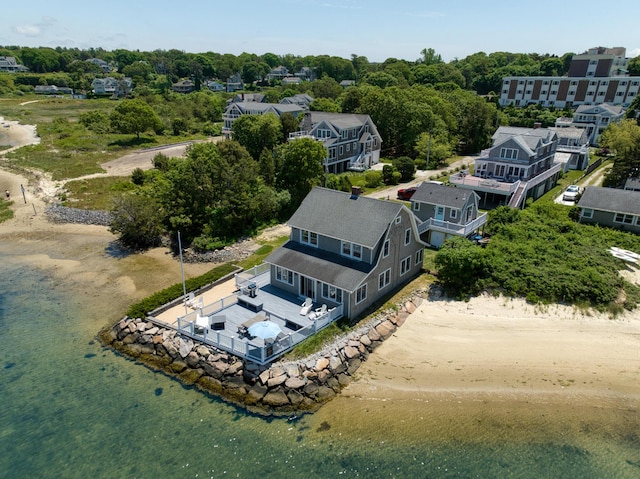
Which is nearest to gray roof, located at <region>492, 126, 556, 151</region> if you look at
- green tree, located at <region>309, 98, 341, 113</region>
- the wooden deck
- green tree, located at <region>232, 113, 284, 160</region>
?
green tree, located at <region>232, 113, 284, 160</region>

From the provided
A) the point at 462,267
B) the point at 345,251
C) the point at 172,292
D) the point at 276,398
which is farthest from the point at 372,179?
the point at 276,398

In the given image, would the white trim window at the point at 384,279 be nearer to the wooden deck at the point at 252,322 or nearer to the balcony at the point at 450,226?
the wooden deck at the point at 252,322

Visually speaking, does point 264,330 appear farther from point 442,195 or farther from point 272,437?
point 442,195

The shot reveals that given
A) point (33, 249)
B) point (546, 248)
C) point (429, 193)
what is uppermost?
point (429, 193)

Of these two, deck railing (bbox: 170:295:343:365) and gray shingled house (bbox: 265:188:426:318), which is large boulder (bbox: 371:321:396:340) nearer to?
gray shingled house (bbox: 265:188:426:318)

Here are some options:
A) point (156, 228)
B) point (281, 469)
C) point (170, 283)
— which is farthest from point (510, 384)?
point (156, 228)

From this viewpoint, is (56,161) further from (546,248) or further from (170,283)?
(546,248)
